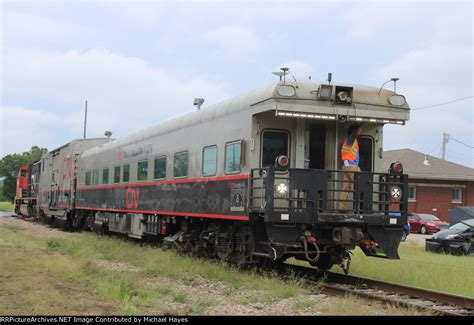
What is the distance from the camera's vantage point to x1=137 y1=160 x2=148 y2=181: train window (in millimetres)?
16297

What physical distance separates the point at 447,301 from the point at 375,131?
13.2ft

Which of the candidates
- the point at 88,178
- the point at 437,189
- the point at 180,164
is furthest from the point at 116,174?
the point at 437,189

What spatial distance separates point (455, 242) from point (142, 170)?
10.3 meters

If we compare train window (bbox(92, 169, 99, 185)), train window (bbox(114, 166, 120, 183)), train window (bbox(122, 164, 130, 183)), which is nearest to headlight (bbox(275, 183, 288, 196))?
train window (bbox(122, 164, 130, 183))

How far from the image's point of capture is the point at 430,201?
1553 inches

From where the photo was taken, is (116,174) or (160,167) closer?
(160,167)

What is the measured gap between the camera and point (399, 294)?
9.18 meters

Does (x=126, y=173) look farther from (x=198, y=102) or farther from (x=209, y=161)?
(x=209, y=161)

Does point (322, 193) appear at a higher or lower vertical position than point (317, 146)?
lower

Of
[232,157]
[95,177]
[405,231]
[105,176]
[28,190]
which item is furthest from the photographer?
[28,190]

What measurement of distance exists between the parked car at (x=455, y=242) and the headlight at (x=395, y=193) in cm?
899

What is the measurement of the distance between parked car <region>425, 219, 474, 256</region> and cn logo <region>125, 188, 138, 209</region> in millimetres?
9799

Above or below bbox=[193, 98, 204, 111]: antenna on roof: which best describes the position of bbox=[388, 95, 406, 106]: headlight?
below

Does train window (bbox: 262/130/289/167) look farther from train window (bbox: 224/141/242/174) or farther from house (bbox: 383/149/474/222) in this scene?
house (bbox: 383/149/474/222)
